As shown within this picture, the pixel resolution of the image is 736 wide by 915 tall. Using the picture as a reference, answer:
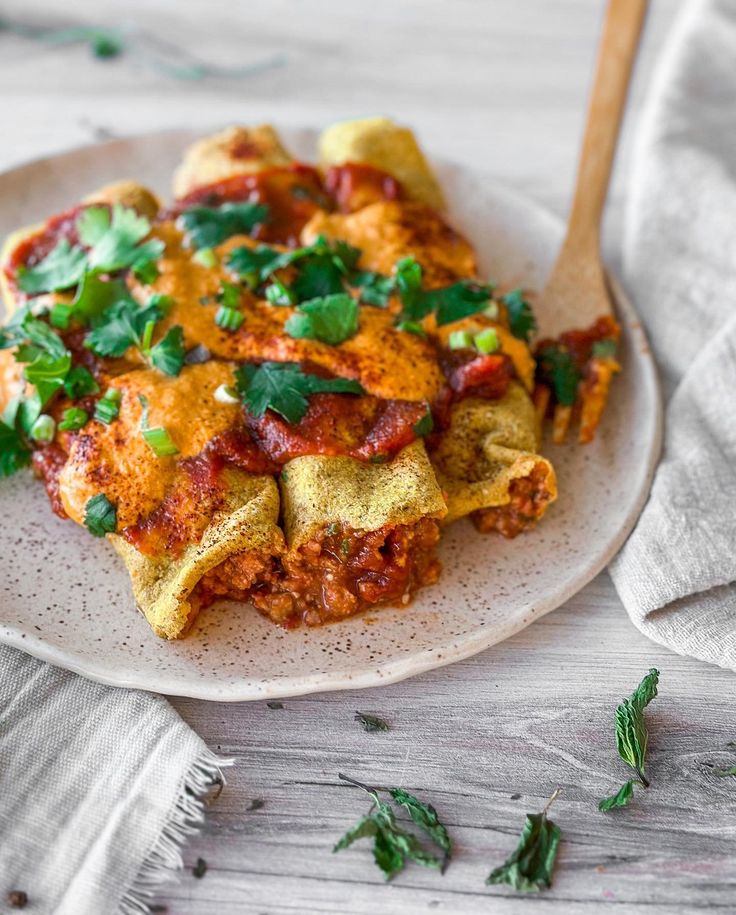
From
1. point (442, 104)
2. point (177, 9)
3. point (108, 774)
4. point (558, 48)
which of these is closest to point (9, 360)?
point (108, 774)

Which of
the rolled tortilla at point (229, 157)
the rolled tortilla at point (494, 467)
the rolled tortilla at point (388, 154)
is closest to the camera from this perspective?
the rolled tortilla at point (494, 467)

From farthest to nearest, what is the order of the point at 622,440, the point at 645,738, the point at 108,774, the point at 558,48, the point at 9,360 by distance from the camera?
the point at 558,48
the point at 622,440
the point at 9,360
the point at 645,738
the point at 108,774

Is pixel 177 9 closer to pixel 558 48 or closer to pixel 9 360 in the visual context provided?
pixel 558 48

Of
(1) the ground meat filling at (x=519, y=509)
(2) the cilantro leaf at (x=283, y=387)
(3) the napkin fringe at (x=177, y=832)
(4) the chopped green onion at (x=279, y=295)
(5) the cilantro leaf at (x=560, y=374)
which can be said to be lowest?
(3) the napkin fringe at (x=177, y=832)

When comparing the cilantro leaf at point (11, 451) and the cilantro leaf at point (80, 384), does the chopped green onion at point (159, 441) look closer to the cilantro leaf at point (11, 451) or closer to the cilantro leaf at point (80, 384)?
the cilantro leaf at point (80, 384)

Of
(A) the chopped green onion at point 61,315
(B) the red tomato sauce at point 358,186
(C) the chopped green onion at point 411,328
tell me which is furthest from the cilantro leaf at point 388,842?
(B) the red tomato sauce at point 358,186
